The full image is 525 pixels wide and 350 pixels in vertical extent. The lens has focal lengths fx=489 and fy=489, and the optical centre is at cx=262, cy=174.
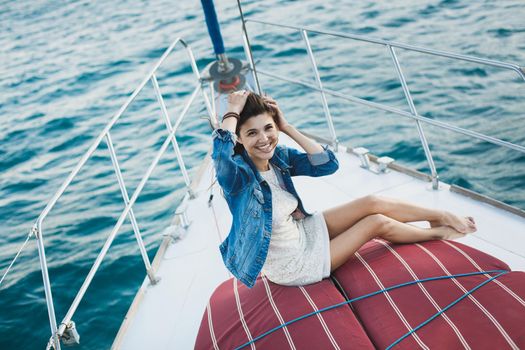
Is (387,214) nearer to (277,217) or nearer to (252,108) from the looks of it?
(277,217)

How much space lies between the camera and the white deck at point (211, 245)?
2398 mm

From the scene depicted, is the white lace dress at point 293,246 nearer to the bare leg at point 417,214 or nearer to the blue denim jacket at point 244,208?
the blue denim jacket at point 244,208

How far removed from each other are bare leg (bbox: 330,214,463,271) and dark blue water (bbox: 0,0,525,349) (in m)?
1.53

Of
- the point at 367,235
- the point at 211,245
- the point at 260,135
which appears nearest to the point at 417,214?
the point at 367,235

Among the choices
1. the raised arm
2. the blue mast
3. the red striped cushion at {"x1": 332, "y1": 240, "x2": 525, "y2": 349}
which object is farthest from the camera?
the blue mast

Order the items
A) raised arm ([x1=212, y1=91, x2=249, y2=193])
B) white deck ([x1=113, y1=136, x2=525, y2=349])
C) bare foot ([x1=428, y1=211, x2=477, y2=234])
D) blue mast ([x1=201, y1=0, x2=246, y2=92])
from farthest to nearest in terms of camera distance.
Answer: blue mast ([x1=201, y1=0, x2=246, y2=92])
white deck ([x1=113, y1=136, x2=525, y2=349])
bare foot ([x1=428, y1=211, x2=477, y2=234])
raised arm ([x1=212, y1=91, x2=249, y2=193])

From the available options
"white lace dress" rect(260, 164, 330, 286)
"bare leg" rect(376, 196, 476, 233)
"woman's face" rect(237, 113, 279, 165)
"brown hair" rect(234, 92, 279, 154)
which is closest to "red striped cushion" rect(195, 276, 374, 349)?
"white lace dress" rect(260, 164, 330, 286)

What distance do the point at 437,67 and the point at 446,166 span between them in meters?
2.15

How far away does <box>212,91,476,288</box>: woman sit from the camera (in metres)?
2.09

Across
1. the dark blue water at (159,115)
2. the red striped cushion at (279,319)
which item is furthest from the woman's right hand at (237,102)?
the dark blue water at (159,115)

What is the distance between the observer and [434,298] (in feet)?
6.20

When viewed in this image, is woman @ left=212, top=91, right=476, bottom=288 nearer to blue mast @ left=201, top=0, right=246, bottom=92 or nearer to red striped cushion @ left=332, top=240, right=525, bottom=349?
red striped cushion @ left=332, top=240, right=525, bottom=349

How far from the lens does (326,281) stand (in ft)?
6.97

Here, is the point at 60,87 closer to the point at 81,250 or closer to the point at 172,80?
the point at 172,80
